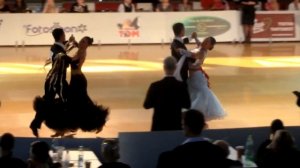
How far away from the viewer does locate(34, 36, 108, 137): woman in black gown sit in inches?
435

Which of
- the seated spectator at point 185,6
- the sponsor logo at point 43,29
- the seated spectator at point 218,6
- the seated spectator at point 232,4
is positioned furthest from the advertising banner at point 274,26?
the sponsor logo at point 43,29

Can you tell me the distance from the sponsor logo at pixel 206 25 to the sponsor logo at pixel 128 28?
1.71 m

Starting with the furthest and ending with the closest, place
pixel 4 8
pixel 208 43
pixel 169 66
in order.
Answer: pixel 4 8
pixel 208 43
pixel 169 66

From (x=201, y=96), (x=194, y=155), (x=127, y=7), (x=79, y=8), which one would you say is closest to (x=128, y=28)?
(x=127, y=7)

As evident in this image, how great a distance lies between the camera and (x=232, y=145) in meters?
8.52

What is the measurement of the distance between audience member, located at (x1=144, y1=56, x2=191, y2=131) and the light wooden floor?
2.51 m

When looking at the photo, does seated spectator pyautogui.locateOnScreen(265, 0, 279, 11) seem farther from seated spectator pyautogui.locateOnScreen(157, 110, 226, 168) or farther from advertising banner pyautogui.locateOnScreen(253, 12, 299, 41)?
seated spectator pyautogui.locateOnScreen(157, 110, 226, 168)

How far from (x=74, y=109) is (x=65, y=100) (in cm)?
20

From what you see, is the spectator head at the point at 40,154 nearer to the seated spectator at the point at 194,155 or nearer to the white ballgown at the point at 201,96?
the seated spectator at the point at 194,155

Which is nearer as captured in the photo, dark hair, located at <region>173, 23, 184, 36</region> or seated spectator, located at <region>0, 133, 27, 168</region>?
seated spectator, located at <region>0, 133, 27, 168</region>

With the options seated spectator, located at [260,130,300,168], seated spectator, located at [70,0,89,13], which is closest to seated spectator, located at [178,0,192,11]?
seated spectator, located at [70,0,89,13]

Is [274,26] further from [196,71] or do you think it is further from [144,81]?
[196,71]

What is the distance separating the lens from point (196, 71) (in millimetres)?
11953

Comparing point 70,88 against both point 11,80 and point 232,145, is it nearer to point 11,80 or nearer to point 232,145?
point 232,145
